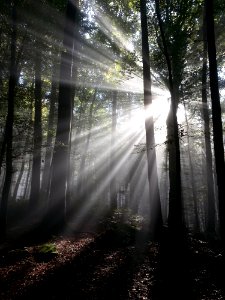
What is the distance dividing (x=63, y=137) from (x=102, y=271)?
7070 millimetres

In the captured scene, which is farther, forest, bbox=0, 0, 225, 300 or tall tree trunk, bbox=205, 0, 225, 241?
tall tree trunk, bbox=205, 0, 225, 241

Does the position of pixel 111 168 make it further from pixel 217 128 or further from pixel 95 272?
pixel 95 272

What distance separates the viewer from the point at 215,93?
32.7ft

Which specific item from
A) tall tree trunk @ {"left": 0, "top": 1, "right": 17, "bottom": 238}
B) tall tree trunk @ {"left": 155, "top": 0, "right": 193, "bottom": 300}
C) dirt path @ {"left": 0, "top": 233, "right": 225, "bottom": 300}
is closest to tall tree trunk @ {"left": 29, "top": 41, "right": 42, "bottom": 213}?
tall tree trunk @ {"left": 0, "top": 1, "right": 17, "bottom": 238}

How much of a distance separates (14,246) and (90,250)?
3.21 metres

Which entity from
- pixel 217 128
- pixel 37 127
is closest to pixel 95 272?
pixel 217 128

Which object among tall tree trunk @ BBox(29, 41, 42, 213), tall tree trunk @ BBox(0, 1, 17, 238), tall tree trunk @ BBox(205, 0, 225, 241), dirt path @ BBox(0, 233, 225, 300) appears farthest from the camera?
tall tree trunk @ BBox(29, 41, 42, 213)

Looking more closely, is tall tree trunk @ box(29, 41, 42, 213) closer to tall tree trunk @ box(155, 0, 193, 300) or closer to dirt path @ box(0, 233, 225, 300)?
tall tree trunk @ box(155, 0, 193, 300)

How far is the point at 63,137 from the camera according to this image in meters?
13.5

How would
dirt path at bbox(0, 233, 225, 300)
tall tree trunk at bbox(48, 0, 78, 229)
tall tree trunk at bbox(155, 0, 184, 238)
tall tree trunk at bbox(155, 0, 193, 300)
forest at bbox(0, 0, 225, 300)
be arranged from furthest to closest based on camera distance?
1. tall tree trunk at bbox(48, 0, 78, 229)
2. tall tree trunk at bbox(155, 0, 184, 238)
3. forest at bbox(0, 0, 225, 300)
4. tall tree trunk at bbox(155, 0, 193, 300)
5. dirt path at bbox(0, 233, 225, 300)

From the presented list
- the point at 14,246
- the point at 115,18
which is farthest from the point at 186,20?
the point at 14,246

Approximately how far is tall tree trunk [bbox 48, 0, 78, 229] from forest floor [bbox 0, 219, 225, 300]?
2.32 meters

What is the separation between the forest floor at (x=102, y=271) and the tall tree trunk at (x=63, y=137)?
2.32 meters

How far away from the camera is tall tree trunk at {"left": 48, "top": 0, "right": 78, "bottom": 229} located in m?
13.0
